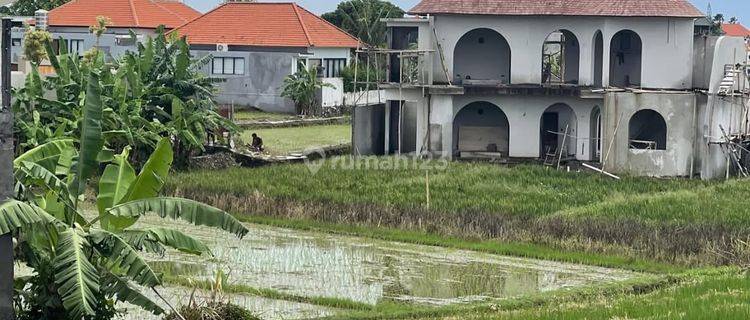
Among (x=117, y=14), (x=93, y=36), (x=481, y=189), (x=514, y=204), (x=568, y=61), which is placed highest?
(x=117, y=14)

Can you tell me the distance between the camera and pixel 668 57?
37031 mm

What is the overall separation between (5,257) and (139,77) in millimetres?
16170

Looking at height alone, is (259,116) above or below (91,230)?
above

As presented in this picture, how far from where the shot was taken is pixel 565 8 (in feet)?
122

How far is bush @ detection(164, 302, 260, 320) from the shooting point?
612 inches

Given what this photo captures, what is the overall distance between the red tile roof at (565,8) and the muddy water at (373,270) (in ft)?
46.9

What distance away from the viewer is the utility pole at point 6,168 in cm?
1455

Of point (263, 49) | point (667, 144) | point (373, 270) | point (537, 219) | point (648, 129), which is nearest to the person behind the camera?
point (373, 270)

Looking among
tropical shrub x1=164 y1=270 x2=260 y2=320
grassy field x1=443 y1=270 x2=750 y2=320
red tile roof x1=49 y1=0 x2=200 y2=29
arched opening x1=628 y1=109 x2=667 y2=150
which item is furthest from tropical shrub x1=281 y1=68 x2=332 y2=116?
tropical shrub x1=164 y1=270 x2=260 y2=320

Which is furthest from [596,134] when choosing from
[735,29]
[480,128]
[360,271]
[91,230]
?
[735,29]

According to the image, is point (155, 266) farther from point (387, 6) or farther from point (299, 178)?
point (387, 6)

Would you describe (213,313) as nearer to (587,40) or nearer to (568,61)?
(587,40)

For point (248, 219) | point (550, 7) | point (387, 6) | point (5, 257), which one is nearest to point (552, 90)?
point (550, 7)

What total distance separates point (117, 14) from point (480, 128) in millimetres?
19434
